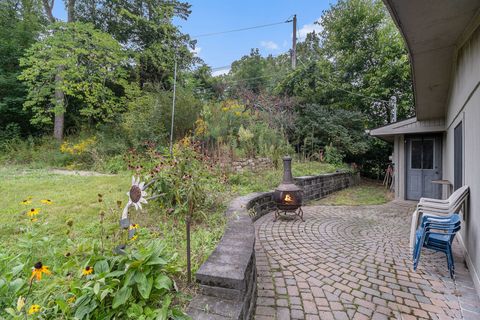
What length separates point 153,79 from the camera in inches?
456

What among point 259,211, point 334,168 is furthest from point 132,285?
point 334,168

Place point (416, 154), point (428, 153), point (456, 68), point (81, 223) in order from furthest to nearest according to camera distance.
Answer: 1. point (416, 154)
2. point (428, 153)
3. point (456, 68)
4. point (81, 223)

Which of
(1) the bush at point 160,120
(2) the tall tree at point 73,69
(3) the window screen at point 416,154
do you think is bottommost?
(3) the window screen at point 416,154

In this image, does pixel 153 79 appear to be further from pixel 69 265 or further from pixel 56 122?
pixel 69 265

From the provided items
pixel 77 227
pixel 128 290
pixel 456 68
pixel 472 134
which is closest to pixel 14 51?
pixel 77 227

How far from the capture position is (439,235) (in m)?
2.81

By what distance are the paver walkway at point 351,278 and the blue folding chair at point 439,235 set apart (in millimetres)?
245

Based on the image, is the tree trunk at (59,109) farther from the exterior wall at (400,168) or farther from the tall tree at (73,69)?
the exterior wall at (400,168)

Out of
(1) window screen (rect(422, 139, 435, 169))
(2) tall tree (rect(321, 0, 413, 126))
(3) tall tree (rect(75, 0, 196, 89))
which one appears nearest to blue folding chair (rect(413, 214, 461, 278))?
(1) window screen (rect(422, 139, 435, 169))

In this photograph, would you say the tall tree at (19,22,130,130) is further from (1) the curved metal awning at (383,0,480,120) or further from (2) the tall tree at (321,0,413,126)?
(2) the tall tree at (321,0,413,126)

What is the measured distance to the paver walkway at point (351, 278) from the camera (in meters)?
2.01

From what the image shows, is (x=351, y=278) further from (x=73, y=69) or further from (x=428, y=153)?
(x=73, y=69)

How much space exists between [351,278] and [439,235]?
126 centimetres

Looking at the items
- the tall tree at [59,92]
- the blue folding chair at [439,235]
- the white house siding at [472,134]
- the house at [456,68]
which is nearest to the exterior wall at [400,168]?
the house at [456,68]
